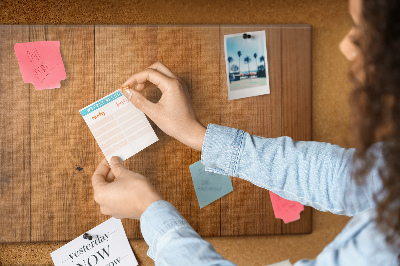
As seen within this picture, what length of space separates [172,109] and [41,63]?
0.34 m

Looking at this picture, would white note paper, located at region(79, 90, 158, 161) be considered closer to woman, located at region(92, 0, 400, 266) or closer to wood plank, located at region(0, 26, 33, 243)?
woman, located at region(92, 0, 400, 266)

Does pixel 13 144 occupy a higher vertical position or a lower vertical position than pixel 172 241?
higher

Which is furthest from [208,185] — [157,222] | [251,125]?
[157,222]

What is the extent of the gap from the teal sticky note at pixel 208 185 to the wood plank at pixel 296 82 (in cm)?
20

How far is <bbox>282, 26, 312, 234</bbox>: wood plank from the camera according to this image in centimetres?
87

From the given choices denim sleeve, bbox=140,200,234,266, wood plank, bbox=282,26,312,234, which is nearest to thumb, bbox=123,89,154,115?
denim sleeve, bbox=140,200,234,266

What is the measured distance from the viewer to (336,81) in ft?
3.11

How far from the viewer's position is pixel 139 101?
75 cm

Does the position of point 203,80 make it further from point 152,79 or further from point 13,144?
point 13,144

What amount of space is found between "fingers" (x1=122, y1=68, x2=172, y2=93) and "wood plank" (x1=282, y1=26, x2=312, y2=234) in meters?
0.32

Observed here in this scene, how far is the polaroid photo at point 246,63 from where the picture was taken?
0.85 meters

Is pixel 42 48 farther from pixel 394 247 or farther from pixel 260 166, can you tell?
pixel 394 247

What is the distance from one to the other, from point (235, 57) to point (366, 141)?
18.3 inches

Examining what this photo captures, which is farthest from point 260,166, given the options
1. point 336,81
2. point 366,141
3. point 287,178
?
point 336,81
